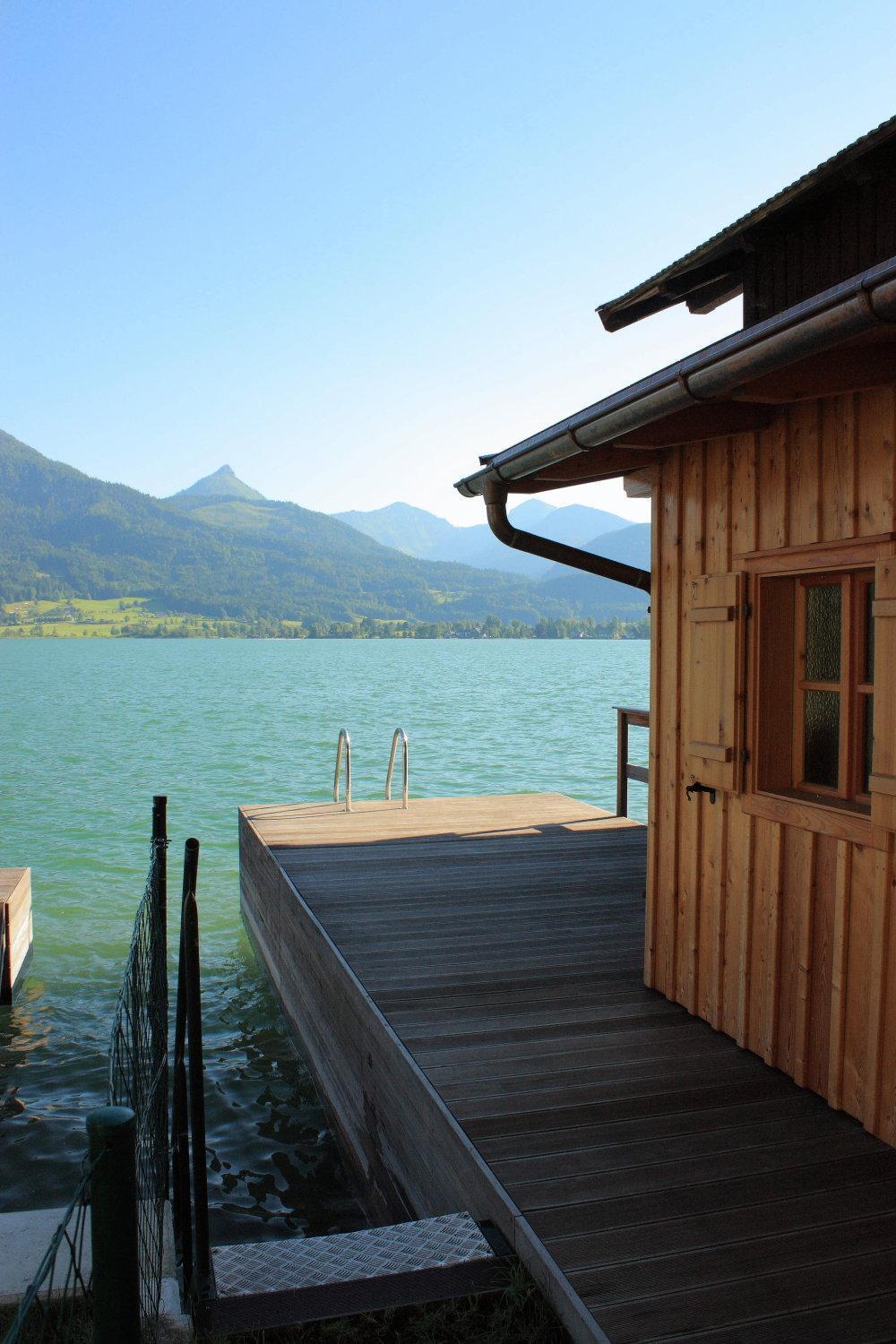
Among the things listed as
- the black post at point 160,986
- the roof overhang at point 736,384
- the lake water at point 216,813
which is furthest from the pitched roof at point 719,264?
the lake water at point 216,813

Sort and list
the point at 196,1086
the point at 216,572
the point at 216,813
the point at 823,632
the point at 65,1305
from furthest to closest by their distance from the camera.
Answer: the point at 216,572 → the point at 216,813 → the point at 823,632 → the point at 196,1086 → the point at 65,1305

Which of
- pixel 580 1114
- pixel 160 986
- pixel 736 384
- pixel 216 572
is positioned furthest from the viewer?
pixel 216 572

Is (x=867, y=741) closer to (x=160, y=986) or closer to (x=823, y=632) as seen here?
(x=823, y=632)

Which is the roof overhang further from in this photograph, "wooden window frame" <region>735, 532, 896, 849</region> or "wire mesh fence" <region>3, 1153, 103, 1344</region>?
"wire mesh fence" <region>3, 1153, 103, 1344</region>

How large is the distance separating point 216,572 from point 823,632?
470 ft

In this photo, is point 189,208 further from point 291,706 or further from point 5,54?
point 291,706

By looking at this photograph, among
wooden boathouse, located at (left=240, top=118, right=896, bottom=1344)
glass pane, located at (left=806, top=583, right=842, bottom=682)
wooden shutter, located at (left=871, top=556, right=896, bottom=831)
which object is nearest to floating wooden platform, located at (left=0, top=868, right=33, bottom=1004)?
wooden boathouse, located at (left=240, top=118, right=896, bottom=1344)

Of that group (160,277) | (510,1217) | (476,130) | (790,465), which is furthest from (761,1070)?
(160,277)

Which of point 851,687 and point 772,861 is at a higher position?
point 851,687

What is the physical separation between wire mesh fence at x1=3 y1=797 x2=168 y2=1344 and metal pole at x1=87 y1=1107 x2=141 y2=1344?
0.59m

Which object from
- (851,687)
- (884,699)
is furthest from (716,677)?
(884,699)

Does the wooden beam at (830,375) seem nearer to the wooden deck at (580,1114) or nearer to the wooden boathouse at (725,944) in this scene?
the wooden boathouse at (725,944)

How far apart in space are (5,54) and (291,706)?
23.4m

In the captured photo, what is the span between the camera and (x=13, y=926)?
7348mm
